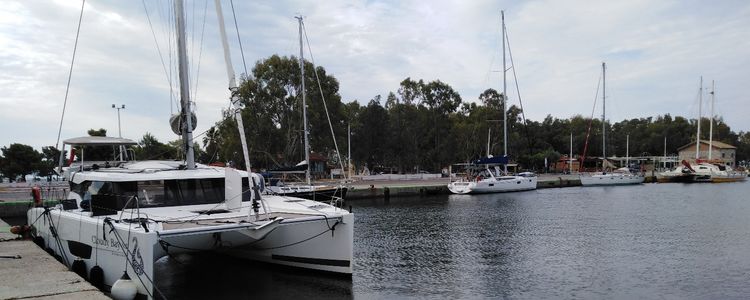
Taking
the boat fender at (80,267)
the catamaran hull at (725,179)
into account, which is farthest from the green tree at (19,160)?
the catamaran hull at (725,179)

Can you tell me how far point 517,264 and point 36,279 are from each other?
1148 centimetres

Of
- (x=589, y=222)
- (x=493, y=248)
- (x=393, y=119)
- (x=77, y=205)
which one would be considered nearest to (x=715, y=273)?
(x=493, y=248)

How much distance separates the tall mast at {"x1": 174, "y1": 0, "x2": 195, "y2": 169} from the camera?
1355 centimetres

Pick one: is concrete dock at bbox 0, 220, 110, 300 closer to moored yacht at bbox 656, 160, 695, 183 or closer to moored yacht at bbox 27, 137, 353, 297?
moored yacht at bbox 27, 137, 353, 297

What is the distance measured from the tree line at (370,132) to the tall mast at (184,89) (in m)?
9.96

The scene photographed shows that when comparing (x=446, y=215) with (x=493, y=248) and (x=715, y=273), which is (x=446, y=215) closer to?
(x=493, y=248)

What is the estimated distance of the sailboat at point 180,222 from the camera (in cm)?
956

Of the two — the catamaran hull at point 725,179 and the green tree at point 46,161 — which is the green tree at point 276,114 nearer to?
the green tree at point 46,161

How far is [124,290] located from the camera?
9.05 metres

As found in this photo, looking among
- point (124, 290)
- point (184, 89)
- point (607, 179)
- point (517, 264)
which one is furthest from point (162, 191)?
point (607, 179)

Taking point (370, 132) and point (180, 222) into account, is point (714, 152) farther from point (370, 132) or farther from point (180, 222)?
point (180, 222)

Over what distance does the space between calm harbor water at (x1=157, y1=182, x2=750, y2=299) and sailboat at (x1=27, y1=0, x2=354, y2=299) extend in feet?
2.92

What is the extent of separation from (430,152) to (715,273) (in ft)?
185

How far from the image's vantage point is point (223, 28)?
383 inches
